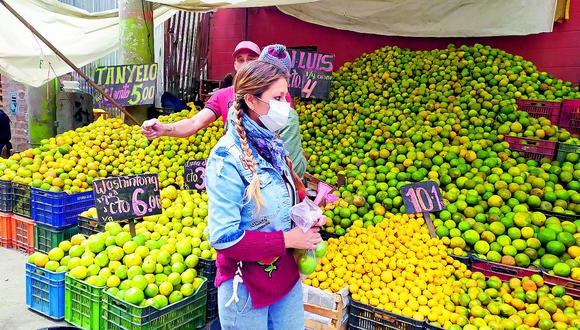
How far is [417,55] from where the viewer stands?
592cm

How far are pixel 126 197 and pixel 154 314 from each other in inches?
40.3

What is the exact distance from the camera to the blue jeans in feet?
5.79

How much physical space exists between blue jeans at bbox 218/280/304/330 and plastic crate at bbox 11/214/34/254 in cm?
363

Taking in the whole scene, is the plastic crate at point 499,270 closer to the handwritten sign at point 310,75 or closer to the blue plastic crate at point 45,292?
the blue plastic crate at point 45,292

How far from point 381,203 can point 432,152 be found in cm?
86

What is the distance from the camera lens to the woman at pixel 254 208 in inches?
63.8

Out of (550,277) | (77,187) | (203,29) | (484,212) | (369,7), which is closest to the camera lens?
(550,277)

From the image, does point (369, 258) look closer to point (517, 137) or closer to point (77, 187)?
point (517, 137)

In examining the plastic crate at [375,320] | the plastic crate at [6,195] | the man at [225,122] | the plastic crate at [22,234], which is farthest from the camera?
the plastic crate at [6,195]

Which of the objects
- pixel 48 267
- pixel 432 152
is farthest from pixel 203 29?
pixel 48 267

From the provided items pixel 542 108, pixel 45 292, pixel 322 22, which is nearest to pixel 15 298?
pixel 45 292

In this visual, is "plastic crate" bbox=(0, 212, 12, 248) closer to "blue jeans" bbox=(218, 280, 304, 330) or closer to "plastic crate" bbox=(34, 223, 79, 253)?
"plastic crate" bbox=(34, 223, 79, 253)

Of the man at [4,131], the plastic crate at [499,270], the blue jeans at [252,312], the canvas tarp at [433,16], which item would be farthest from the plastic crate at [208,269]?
the man at [4,131]

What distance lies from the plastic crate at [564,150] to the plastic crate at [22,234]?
5.51 m
